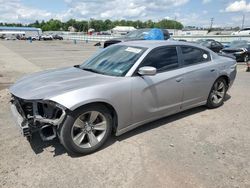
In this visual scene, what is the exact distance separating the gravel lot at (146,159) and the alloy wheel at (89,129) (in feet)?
0.66

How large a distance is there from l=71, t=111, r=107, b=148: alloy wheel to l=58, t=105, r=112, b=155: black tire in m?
0.04

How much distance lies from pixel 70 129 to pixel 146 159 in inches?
44.6

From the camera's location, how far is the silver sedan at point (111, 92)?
3.56 meters

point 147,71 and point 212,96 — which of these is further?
point 212,96

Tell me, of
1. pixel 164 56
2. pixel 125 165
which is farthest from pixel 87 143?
pixel 164 56

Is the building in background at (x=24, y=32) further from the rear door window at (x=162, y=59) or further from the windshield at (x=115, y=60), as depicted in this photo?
the rear door window at (x=162, y=59)

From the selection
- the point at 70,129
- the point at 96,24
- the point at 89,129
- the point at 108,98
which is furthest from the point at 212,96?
the point at 96,24

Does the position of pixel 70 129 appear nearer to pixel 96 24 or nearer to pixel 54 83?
pixel 54 83

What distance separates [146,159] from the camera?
3.70 metres

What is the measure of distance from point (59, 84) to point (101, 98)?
66 cm

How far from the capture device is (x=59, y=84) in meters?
3.83

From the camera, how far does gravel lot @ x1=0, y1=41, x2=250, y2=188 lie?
3205mm

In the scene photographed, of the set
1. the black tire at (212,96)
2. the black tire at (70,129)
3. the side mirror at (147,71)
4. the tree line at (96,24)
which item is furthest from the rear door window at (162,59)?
the tree line at (96,24)

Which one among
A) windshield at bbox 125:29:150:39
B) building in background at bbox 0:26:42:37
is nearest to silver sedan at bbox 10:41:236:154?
windshield at bbox 125:29:150:39
